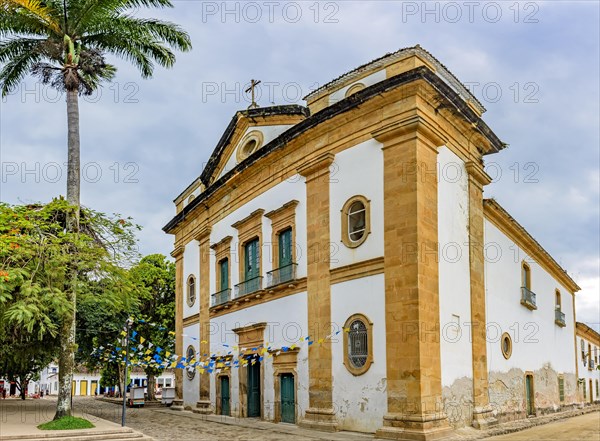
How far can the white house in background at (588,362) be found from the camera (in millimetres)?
31447

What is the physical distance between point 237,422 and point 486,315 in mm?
7606

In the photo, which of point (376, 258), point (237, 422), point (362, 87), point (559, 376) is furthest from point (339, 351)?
point (559, 376)

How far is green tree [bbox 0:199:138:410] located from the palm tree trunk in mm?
164

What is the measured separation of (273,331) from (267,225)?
3158 mm

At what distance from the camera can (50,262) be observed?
14.6 metres

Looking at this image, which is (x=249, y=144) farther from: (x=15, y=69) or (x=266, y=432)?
(x=266, y=432)

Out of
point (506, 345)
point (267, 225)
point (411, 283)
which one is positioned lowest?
point (506, 345)

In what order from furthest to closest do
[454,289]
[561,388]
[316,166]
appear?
[561,388] < [316,166] < [454,289]

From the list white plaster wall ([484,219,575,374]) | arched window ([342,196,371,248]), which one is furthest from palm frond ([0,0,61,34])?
white plaster wall ([484,219,575,374])

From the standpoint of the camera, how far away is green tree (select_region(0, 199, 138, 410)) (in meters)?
13.7

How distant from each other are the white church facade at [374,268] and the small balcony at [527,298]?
7 centimetres

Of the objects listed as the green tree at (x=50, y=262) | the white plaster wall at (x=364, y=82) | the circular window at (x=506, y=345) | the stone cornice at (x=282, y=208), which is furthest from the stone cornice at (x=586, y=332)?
the green tree at (x=50, y=262)

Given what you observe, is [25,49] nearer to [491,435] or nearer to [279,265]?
[279,265]

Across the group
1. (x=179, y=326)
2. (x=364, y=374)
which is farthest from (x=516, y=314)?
(x=179, y=326)
